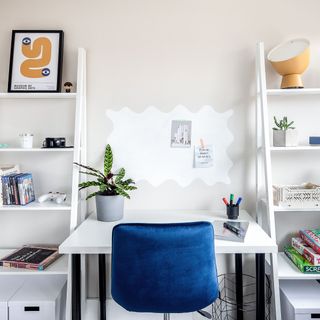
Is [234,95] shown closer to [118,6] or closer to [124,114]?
[124,114]

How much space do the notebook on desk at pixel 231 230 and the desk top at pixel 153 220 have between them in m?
0.03

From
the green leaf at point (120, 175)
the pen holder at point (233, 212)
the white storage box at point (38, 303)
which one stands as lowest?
the white storage box at point (38, 303)

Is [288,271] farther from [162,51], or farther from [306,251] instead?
[162,51]

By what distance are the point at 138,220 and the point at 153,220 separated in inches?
3.6

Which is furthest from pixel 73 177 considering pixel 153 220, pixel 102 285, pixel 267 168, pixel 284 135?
pixel 284 135

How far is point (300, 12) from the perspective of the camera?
6.48 ft

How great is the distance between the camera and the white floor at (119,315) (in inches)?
76.1

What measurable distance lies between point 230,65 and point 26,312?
1.97 metres

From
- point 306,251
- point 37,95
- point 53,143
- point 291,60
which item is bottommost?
point 306,251

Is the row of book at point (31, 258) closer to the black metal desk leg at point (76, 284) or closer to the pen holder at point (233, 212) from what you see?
the black metal desk leg at point (76, 284)

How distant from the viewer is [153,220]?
5.86 ft

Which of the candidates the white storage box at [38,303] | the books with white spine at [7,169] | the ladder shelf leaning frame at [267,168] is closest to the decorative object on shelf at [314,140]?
the ladder shelf leaning frame at [267,168]

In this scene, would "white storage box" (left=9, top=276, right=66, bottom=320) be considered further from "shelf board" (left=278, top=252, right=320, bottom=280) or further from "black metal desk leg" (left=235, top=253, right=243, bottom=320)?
"shelf board" (left=278, top=252, right=320, bottom=280)

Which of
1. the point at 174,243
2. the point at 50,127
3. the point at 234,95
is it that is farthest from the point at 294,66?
the point at 50,127
